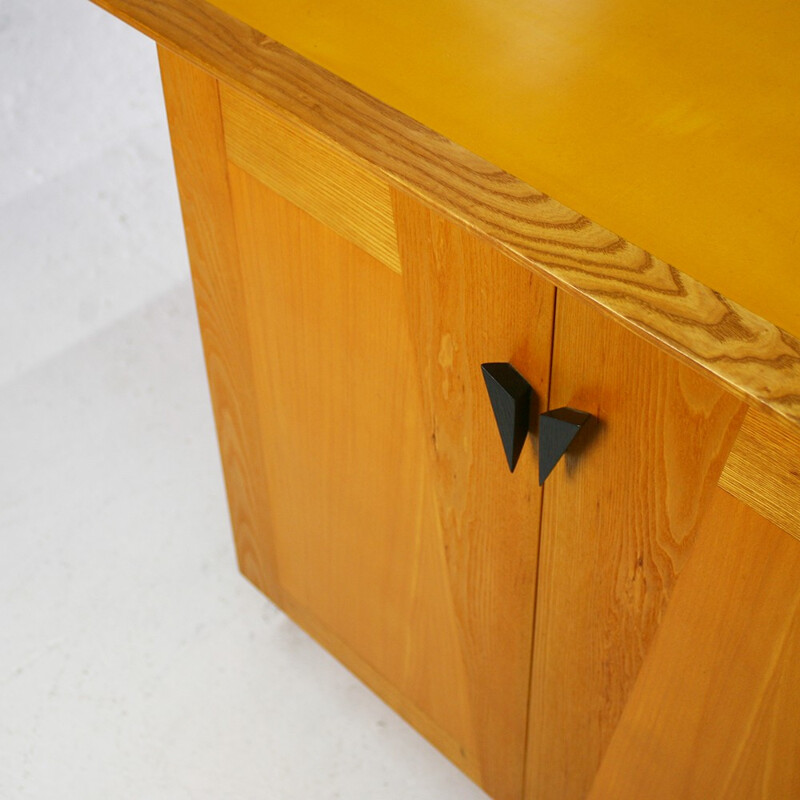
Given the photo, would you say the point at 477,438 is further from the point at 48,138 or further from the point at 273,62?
the point at 48,138

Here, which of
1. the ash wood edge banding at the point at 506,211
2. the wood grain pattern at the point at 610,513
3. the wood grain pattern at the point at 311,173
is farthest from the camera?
the wood grain pattern at the point at 311,173

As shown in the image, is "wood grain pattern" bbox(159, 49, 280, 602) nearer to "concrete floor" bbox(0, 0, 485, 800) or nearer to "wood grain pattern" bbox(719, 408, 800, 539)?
"concrete floor" bbox(0, 0, 485, 800)

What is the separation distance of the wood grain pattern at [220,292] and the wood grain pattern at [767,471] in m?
0.58

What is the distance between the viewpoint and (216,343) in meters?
1.32

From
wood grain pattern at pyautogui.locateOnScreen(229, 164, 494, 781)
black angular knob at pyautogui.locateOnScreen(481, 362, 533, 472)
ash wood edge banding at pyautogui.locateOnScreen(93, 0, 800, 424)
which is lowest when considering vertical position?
wood grain pattern at pyautogui.locateOnScreen(229, 164, 494, 781)

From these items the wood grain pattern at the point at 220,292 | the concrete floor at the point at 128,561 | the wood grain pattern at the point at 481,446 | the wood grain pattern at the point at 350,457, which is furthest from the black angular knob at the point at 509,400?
the concrete floor at the point at 128,561

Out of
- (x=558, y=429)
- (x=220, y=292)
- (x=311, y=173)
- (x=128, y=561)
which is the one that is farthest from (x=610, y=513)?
(x=128, y=561)

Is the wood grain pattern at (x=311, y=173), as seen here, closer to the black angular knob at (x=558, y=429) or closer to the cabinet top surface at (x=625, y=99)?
the cabinet top surface at (x=625, y=99)

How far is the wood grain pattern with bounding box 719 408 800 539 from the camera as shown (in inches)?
28.9

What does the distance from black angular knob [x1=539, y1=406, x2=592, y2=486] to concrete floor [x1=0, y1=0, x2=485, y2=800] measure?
0.81 m

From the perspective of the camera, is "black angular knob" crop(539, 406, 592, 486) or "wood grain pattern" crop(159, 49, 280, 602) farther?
"wood grain pattern" crop(159, 49, 280, 602)

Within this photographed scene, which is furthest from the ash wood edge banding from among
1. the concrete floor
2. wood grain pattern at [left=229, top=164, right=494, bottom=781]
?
the concrete floor

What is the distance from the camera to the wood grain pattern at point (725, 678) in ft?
2.67

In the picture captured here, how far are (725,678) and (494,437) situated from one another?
28 centimetres
